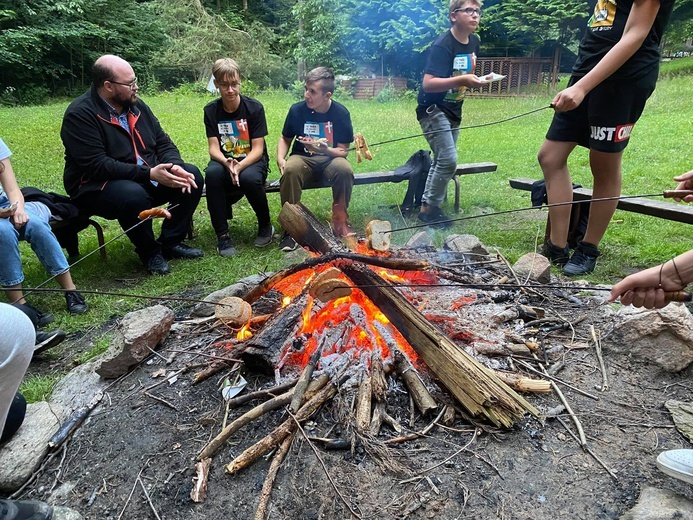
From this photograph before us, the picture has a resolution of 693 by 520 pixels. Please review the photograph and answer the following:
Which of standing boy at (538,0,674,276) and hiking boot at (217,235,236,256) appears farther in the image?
hiking boot at (217,235,236,256)

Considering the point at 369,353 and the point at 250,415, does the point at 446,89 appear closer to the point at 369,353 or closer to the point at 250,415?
the point at 369,353

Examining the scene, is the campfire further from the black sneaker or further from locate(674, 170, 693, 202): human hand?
the black sneaker

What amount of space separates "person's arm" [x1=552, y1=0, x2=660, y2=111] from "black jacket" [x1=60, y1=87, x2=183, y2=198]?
329 centimetres

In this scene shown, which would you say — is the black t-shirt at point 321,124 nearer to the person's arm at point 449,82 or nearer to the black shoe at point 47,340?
the person's arm at point 449,82

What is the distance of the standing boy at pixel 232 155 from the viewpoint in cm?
449

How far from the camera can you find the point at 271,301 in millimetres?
2814

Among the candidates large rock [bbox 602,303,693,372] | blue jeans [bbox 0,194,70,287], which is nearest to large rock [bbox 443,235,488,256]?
large rock [bbox 602,303,693,372]

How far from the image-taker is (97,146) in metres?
3.90

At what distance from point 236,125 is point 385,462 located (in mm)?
3751

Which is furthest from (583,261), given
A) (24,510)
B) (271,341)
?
(24,510)

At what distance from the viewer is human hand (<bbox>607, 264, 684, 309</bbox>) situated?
170 centimetres

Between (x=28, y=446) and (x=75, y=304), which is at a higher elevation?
(x=28, y=446)

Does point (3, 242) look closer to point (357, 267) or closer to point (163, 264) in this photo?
point (163, 264)

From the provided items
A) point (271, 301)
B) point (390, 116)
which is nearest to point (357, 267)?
point (271, 301)
